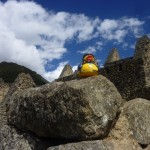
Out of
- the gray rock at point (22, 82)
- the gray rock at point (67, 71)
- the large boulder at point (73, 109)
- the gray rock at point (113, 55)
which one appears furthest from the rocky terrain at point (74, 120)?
the gray rock at point (67, 71)

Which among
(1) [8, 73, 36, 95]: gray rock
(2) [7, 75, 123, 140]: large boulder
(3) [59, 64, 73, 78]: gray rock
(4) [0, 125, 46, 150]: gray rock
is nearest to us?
(2) [7, 75, 123, 140]: large boulder

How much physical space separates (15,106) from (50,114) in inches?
46.7

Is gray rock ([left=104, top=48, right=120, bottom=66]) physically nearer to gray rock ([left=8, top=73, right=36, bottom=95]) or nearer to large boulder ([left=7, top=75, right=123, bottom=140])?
gray rock ([left=8, top=73, right=36, bottom=95])

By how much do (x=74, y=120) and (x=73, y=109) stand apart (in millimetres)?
191

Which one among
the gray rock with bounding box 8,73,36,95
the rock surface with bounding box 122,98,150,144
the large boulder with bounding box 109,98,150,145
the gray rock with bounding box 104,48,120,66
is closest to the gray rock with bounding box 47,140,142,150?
the large boulder with bounding box 109,98,150,145

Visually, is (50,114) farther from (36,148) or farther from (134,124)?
(134,124)

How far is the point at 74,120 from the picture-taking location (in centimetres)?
789

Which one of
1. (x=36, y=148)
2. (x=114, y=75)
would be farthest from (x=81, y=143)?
(x=114, y=75)

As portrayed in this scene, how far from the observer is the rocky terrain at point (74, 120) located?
25.9 ft

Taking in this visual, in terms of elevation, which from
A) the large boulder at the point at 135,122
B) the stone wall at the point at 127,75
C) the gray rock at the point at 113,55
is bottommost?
the large boulder at the point at 135,122

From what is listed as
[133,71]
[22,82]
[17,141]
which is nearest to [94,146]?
[17,141]

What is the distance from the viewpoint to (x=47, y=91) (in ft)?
27.7

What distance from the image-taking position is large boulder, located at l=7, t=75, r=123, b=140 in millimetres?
7863

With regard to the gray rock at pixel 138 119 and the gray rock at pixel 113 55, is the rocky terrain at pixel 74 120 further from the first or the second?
the gray rock at pixel 113 55
